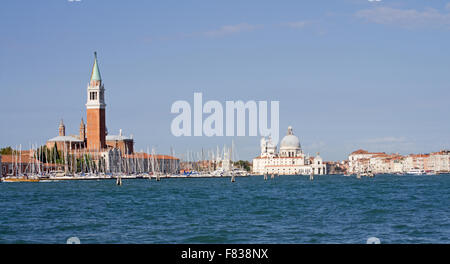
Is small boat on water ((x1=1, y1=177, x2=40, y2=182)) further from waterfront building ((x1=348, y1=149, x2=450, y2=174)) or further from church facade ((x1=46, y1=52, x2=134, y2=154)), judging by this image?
waterfront building ((x1=348, y1=149, x2=450, y2=174))

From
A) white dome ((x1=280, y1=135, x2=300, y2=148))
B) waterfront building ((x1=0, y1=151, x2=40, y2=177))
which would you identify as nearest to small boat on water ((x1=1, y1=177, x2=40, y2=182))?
waterfront building ((x1=0, y1=151, x2=40, y2=177))

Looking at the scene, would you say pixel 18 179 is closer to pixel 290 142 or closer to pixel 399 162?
pixel 290 142

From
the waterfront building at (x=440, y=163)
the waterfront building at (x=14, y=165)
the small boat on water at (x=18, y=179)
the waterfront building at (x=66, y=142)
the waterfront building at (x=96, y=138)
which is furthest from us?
the waterfront building at (x=440, y=163)

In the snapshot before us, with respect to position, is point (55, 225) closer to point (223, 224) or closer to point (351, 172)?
point (223, 224)

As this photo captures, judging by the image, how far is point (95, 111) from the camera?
5684 centimetres

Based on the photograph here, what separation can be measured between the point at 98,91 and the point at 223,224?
4991cm

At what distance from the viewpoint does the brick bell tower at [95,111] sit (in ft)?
185

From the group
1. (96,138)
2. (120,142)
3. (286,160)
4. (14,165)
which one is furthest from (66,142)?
(286,160)

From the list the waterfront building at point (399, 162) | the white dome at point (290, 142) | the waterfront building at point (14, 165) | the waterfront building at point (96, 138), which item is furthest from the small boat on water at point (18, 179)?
the white dome at point (290, 142)

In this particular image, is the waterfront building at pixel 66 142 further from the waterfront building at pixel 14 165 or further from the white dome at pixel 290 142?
the white dome at pixel 290 142

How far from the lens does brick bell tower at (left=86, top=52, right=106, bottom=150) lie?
5641 centimetres

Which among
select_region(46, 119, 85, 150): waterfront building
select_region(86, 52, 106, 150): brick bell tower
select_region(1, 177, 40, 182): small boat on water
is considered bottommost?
select_region(1, 177, 40, 182): small boat on water

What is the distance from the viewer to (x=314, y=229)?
22.8 feet
